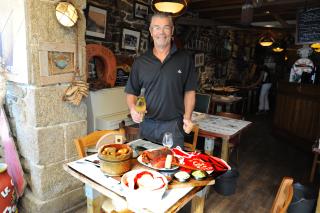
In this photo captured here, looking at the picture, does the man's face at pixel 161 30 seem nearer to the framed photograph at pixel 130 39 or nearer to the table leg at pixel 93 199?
the table leg at pixel 93 199

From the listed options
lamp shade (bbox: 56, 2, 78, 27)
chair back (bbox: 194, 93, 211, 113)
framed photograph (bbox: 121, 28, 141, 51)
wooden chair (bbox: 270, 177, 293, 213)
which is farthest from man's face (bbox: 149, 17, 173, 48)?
framed photograph (bbox: 121, 28, 141, 51)

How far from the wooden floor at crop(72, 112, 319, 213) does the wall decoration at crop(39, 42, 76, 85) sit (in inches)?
56.3

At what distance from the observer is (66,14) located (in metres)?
2.22

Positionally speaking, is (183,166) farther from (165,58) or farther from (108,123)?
(108,123)

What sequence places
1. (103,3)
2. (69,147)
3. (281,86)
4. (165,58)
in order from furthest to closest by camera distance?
(281,86)
(103,3)
(69,147)
(165,58)

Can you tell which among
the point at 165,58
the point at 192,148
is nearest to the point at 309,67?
the point at 192,148

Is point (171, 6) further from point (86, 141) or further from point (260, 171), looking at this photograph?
point (260, 171)

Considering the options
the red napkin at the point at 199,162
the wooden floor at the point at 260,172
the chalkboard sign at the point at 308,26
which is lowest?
the wooden floor at the point at 260,172

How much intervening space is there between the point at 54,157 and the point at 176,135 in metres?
1.22

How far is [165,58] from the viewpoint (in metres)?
2.20

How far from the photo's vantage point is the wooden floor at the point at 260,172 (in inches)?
114

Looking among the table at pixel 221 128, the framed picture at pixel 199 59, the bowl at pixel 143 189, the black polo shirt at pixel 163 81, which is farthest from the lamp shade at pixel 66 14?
the framed picture at pixel 199 59

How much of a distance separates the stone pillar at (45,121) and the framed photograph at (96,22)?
1271 mm

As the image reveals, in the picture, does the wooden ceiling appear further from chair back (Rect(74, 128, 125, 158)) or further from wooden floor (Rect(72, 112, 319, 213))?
chair back (Rect(74, 128, 125, 158))
